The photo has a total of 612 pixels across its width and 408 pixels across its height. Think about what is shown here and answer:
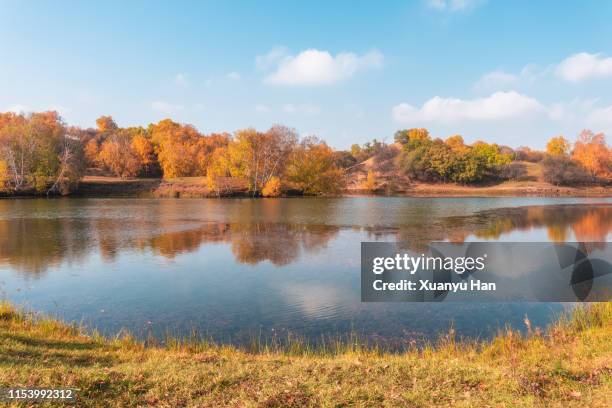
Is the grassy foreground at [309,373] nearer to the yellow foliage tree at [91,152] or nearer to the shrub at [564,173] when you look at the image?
the yellow foliage tree at [91,152]

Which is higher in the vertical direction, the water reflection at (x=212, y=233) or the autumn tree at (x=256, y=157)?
the autumn tree at (x=256, y=157)

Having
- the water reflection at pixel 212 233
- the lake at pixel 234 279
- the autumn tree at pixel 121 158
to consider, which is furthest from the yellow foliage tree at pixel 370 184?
the lake at pixel 234 279

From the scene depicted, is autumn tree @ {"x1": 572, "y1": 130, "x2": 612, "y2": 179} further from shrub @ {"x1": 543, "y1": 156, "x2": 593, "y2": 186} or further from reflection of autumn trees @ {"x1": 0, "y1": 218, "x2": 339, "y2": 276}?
reflection of autumn trees @ {"x1": 0, "y1": 218, "x2": 339, "y2": 276}

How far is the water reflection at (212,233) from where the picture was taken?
22.0 meters

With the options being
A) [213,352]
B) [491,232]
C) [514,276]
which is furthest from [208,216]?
[213,352]

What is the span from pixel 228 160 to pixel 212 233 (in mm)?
50894

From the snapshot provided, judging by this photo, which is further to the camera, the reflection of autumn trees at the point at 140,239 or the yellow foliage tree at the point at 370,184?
the yellow foliage tree at the point at 370,184

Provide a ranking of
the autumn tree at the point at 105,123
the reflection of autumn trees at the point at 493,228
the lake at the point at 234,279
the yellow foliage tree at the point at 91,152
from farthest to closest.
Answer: the autumn tree at the point at 105,123
the yellow foliage tree at the point at 91,152
the reflection of autumn trees at the point at 493,228
the lake at the point at 234,279

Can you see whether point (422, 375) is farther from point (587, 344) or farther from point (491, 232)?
point (491, 232)

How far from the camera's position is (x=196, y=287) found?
613 inches

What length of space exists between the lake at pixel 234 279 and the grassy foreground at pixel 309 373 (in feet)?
6.01

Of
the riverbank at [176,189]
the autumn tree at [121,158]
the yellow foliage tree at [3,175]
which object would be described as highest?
the autumn tree at [121,158]

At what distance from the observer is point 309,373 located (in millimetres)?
7109

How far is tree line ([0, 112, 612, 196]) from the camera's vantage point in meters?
71.2
